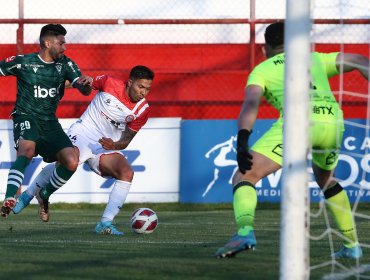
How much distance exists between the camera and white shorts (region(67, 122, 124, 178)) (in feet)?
→ 34.0

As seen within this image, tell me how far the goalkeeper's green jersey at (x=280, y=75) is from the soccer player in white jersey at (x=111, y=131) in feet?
9.83

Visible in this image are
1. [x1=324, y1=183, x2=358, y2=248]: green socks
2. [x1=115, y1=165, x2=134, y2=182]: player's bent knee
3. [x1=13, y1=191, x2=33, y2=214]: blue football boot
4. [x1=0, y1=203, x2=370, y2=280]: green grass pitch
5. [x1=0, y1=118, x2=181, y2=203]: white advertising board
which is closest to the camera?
[x1=0, y1=203, x2=370, y2=280]: green grass pitch

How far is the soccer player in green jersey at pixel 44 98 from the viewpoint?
10.5 meters

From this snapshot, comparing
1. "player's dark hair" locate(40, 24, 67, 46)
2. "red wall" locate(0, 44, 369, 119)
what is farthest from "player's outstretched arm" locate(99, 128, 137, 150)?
"red wall" locate(0, 44, 369, 119)

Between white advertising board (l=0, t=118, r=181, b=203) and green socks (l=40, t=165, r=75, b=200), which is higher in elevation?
green socks (l=40, t=165, r=75, b=200)

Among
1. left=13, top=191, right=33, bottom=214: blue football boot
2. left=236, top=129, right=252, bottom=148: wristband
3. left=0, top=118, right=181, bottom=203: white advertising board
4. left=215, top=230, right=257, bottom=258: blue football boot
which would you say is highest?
left=236, top=129, right=252, bottom=148: wristband

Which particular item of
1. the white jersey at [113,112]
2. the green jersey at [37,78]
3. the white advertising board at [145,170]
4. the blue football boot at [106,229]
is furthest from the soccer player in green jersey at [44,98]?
the white advertising board at [145,170]

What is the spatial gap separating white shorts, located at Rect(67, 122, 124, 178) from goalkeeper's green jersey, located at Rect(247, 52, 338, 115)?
3.47m

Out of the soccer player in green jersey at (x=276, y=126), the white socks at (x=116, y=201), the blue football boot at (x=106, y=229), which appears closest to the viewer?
the soccer player in green jersey at (x=276, y=126)

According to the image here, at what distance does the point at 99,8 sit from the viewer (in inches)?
788

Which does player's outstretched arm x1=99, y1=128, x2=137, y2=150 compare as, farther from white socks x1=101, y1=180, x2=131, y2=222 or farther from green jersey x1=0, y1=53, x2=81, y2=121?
green jersey x1=0, y1=53, x2=81, y2=121

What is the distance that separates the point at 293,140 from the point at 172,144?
30.3 feet

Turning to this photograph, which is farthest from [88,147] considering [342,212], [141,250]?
[342,212]

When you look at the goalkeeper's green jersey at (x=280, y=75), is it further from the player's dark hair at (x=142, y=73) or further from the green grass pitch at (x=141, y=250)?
the player's dark hair at (x=142, y=73)
